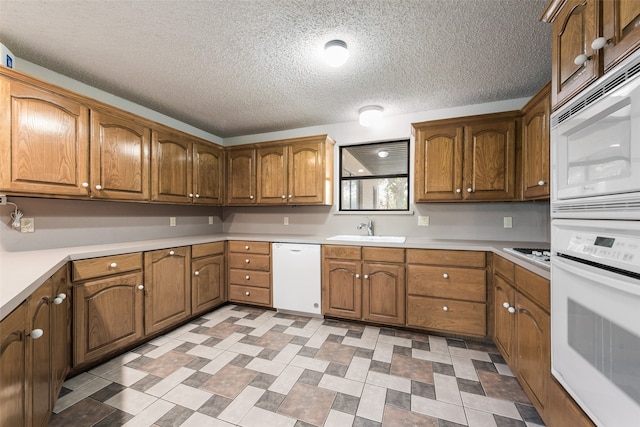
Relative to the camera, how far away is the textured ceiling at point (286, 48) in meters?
1.48

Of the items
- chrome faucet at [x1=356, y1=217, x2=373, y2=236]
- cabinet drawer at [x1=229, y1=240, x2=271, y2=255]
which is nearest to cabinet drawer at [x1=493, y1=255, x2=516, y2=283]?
chrome faucet at [x1=356, y1=217, x2=373, y2=236]

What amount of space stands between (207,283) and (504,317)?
274 centimetres

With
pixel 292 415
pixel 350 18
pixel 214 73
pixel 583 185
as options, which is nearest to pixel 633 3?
pixel 583 185

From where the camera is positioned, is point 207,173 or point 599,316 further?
point 207,173

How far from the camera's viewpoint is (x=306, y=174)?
123 inches

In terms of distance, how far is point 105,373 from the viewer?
1837mm

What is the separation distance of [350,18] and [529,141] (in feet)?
5.74

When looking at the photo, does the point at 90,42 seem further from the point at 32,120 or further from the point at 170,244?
the point at 170,244

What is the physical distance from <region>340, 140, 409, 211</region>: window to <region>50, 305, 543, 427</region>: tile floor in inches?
58.4

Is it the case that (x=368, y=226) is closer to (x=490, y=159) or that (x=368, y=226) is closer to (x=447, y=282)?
(x=447, y=282)

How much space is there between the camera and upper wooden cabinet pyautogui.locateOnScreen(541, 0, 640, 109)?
0.79 meters

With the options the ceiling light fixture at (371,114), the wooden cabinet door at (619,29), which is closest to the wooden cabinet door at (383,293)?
the ceiling light fixture at (371,114)

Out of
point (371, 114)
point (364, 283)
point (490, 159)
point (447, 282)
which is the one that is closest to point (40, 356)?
point (364, 283)

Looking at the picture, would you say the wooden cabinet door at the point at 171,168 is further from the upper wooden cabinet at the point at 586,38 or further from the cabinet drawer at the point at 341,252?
the upper wooden cabinet at the point at 586,38
